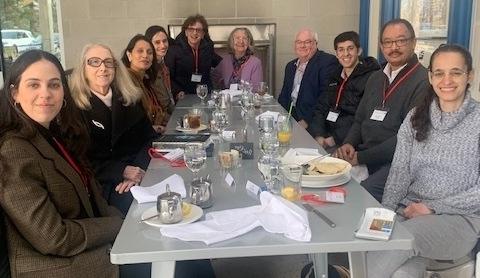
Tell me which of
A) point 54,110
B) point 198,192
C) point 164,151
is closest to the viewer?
point 198,192

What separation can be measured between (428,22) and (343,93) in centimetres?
104

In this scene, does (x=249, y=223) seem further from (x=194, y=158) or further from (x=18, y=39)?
(x=18, y=39)

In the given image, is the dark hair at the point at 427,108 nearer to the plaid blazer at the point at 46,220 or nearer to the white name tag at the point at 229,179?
the white name tag at the point at 229,179

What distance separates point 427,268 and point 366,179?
0.88 m

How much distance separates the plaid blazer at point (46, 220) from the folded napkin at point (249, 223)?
1.15 ft

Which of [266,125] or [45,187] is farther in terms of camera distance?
[266,125]

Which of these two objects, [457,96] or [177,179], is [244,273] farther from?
[457,96]

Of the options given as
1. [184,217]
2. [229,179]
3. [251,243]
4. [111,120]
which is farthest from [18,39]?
[251,243]

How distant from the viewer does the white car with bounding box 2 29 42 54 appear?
459 centimetres

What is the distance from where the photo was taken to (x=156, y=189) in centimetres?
173

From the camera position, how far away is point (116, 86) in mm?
2711

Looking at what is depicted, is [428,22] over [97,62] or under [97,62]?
over

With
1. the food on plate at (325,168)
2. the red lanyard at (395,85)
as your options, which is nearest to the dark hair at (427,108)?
the food on plate at (325,168)

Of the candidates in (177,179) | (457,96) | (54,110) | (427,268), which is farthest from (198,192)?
(457,96)
